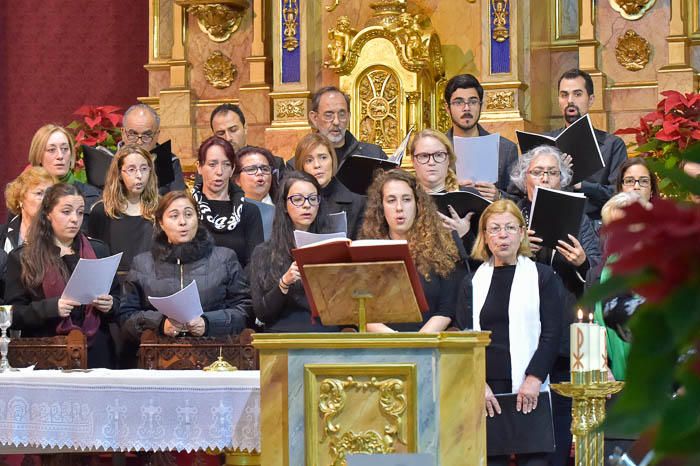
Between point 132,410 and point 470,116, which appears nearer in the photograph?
point 132,410

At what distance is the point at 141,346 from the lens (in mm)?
4785

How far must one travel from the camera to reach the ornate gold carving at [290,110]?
8781 millimetres

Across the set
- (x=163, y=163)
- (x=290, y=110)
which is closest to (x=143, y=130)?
(x=163, y=163)

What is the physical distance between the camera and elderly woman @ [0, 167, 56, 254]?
18.6 ft

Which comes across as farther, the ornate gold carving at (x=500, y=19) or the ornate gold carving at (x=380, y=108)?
the ornate gold carving at (x=380, y=108)

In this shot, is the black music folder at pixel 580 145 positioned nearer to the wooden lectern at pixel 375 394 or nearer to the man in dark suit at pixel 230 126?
the man in dark suit at pixel 230 126

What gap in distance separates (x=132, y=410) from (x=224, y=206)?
1559 mm

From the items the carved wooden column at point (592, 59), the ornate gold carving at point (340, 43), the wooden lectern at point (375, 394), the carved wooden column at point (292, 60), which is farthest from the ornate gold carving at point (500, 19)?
the wooden lectern at point (375, 394)

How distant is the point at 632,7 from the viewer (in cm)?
857

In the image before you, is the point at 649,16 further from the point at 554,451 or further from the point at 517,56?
the point at 554,451

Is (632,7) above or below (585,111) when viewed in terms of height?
above

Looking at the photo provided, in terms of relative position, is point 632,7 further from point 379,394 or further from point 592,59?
point 379,394

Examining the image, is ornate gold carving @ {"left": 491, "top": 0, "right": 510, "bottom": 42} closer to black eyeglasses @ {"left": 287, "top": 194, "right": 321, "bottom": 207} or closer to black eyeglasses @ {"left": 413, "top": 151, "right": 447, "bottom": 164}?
black eyeglasses @ {"left": 413, "top": 151, "right": 447, "bottom": 164}

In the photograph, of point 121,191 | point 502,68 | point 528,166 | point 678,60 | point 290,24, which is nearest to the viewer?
point 528,166
